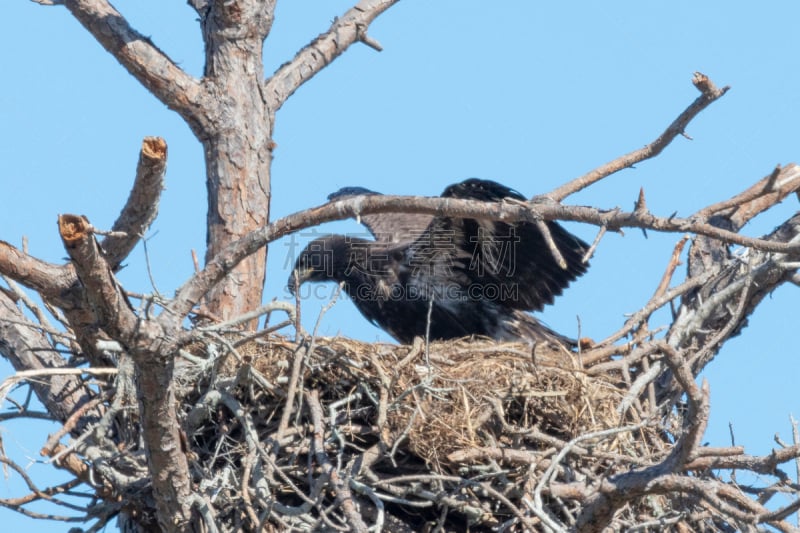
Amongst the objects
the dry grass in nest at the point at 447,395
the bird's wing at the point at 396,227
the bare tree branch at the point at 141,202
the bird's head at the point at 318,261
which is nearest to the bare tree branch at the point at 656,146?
the dry grass in nest at the point at 447,395

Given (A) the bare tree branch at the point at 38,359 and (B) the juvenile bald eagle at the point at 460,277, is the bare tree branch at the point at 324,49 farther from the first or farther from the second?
(A) the bare tree branch at the point at 38,359

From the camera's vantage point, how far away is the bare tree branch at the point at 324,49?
656cm

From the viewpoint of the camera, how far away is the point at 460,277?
682cm

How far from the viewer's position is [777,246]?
3850mm

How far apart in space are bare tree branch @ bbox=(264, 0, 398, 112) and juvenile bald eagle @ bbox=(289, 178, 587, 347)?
92 cm

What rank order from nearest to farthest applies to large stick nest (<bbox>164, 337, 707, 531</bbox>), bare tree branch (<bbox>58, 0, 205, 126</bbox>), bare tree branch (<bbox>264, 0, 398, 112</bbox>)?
large stick nest (<bbox>164, 337, 707, 531</bbox>), bare tree branch (<bbox>58, 0, 205, 126</bbox>), bare tree branch (<bbox>264, 0, 398, 112</bbox>)

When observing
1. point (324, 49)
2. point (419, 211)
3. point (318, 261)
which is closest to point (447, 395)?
point (419, 211)

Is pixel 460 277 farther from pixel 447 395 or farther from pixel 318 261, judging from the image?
pixel 447 395

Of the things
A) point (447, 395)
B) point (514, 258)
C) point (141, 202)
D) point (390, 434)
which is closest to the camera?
point (141, 202)

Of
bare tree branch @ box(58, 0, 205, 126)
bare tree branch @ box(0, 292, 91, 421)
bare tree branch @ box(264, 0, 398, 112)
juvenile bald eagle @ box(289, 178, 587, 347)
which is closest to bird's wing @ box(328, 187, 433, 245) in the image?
juvenile bald eagle @ box(289, 178, 587, 347)

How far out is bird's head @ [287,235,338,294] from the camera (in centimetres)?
743

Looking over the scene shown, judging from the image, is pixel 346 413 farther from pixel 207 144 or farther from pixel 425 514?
pixel 207 144

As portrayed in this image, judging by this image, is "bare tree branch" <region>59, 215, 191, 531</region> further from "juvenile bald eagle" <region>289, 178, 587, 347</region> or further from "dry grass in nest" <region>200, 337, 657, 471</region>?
"juvenile bald eagle" <region>289, 178, 587, 347</region>

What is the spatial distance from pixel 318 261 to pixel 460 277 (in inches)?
45.2
